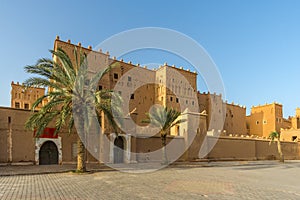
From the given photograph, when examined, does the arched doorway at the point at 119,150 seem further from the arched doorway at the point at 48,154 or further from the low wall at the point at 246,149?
the low wall at the point at 246,149

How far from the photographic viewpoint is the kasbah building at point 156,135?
805 inches

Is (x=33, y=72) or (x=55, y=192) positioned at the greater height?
(x=33, y=72)

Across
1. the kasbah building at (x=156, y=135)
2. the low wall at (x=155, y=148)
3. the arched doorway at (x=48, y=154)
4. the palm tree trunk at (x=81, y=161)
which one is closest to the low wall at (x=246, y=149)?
the kasbah building at (x=156, y=135)

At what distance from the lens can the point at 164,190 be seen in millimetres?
10500

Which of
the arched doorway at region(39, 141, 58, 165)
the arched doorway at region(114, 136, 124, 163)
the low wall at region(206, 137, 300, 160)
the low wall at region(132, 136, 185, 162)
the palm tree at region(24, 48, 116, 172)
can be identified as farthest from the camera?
the low wall at region(206, 137, 300, 160)

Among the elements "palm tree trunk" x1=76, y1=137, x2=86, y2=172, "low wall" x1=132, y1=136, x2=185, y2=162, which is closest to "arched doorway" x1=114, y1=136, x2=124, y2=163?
"low wall" x1=132, y1=136, x2=185, y2=162

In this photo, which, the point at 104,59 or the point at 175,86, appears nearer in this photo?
the point at 104,59

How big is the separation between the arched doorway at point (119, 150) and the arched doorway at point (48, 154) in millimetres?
5623

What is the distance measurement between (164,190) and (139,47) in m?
15.4

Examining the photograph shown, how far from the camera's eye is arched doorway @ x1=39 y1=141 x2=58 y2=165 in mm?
21031

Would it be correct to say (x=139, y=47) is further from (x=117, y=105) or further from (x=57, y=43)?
(x=57, y=43)

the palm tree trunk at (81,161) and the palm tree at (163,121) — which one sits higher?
the palm tree at (163,121)

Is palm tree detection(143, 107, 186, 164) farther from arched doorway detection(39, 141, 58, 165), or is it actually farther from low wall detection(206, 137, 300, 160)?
arched doorway detection(39, 141, 58, 165)

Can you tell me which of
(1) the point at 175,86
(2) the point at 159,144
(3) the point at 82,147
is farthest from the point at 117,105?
(1) the point at 175,86
